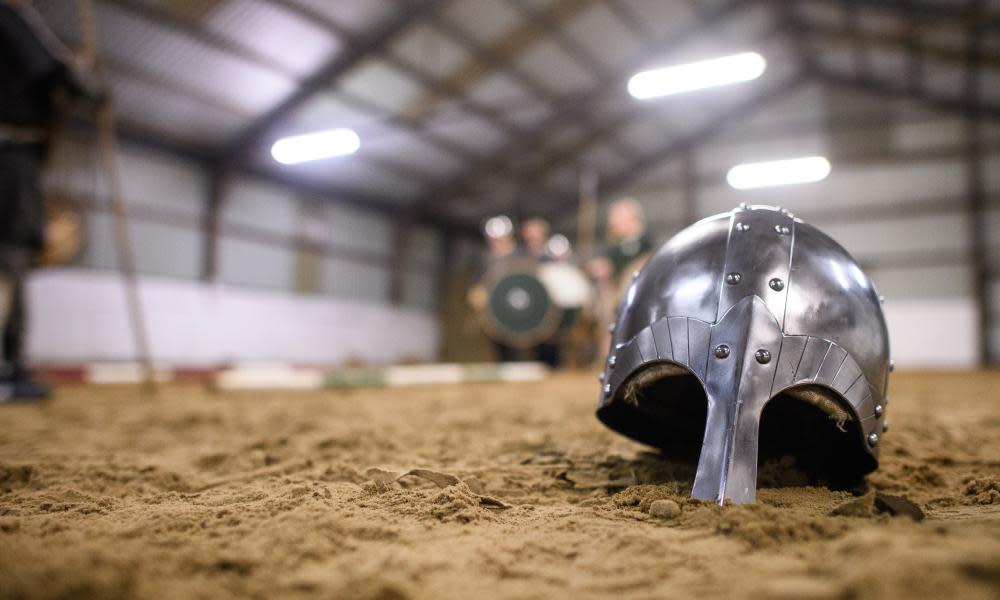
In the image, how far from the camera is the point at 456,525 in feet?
3.43

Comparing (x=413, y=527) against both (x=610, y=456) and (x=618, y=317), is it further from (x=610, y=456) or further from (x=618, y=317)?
(x=610, y=456)

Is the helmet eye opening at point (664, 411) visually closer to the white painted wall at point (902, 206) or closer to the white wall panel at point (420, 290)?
the white painted wall at point (902, 206)

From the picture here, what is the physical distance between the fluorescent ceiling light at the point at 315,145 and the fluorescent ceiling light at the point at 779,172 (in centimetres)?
898

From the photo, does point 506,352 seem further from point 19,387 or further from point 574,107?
Answer: point 19,387

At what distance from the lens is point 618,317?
4.64 feet

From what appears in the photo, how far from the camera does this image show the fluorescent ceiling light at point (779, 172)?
14.6 metres

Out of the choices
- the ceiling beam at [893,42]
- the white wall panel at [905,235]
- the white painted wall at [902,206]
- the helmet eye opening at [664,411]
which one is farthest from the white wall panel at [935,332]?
the helmet eye opening at [664,411]

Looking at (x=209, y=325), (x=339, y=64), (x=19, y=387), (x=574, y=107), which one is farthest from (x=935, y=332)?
(x=19, y=387)

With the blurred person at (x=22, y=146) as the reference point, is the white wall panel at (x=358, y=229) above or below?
above

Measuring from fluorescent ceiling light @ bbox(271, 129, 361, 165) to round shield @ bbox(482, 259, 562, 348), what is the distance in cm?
438

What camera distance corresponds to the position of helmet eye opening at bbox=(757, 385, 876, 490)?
1.26m

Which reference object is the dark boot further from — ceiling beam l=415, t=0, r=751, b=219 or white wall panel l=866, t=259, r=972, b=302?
white wall panel l=866, t=259, r=972, b=302

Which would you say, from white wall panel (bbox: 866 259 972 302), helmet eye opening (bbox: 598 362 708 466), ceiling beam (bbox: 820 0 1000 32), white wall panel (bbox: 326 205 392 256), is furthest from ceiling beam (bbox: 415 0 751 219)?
helmet eye opening (bbox: 598 362 708 466)

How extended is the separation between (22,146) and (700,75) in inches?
346
